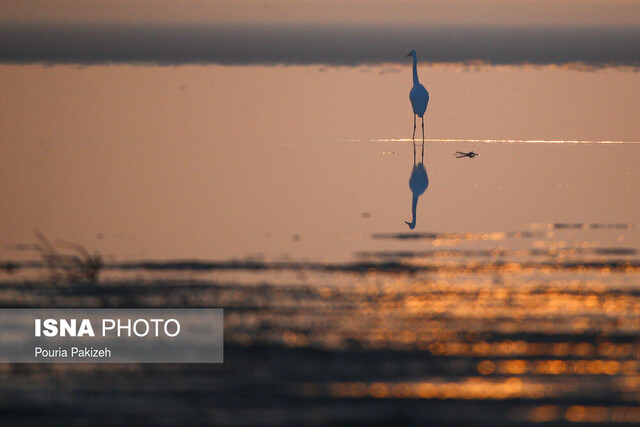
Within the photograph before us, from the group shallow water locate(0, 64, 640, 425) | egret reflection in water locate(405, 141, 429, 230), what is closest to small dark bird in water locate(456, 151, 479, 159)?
shallow water locate(0, 64, 640, 425)

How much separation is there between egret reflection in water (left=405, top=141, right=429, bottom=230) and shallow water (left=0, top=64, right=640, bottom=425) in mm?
141

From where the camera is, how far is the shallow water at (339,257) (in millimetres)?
8188

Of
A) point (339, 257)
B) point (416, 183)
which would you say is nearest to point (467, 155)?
point (416, 183)

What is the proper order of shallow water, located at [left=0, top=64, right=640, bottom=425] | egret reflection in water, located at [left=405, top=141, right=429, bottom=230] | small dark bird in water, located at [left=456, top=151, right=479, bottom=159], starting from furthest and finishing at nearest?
small dark bird in water, located at [left=456, top=151, right=479, bottom=159] → egret reflection in water, located at [left=405, top=141, right=429, bottom=230] → shallow water, located at [left=0, top=64, right=640, bottom=425]

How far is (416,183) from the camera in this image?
20.1m

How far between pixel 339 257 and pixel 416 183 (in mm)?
7134

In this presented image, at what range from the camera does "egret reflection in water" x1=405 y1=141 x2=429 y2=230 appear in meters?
16.6

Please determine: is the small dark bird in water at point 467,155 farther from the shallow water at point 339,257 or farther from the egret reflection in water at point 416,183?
the egret reflection in water at point 416,183

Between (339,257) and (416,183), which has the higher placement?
(416,183)

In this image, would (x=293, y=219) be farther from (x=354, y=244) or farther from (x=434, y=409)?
(x=434, y=409)

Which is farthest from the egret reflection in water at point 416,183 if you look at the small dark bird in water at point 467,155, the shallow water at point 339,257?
the small dark bird in water at point 467,155

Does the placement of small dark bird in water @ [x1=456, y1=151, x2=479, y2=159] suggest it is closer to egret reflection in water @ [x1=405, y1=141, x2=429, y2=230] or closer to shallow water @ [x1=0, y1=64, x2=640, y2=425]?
shallow water @ [x1=0, y1=64, x2=640, y2=425]

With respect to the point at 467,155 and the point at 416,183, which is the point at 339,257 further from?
the point at 467,155

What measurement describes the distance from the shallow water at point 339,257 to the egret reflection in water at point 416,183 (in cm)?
14
